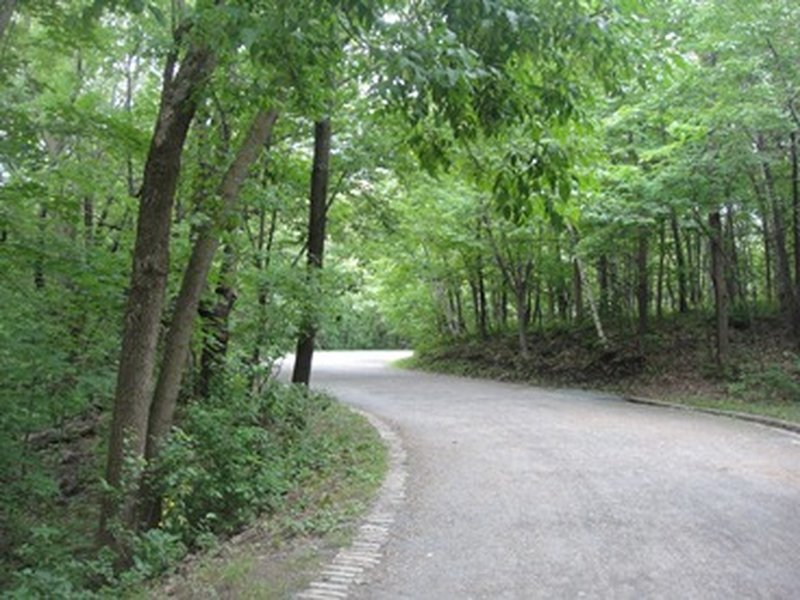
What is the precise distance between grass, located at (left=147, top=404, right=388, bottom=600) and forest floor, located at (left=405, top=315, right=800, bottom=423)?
774cm

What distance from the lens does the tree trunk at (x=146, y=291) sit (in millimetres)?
5586

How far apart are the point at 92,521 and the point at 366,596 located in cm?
500

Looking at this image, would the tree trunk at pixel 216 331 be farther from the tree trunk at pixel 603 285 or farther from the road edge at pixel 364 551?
the tree trunk at pixel 603 285

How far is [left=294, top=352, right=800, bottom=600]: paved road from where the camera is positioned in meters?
4.27

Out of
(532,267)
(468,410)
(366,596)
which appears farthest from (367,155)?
(532,267)

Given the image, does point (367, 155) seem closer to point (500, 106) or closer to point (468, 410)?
point (468, 410)

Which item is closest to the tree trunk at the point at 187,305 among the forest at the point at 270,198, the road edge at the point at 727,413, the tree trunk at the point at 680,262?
the forest at the point at 270,198

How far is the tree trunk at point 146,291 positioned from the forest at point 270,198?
0.02m

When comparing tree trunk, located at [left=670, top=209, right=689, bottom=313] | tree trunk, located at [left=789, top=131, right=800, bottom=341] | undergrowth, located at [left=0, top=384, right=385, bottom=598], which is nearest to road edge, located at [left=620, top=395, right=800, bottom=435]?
→ tree trunk, located at [left=789, top=131, right=800, bottom=341]

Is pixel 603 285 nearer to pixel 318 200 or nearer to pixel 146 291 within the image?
pixel 318 200

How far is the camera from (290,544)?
16.8 feet

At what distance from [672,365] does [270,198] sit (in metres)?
11.6

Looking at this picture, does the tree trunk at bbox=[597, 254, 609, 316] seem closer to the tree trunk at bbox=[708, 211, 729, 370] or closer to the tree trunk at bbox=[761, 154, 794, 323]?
the tree trunk at bbox=[761, 154, 794, 323]

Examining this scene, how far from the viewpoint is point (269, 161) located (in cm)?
959
